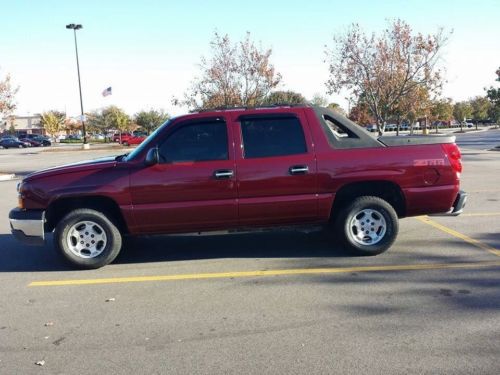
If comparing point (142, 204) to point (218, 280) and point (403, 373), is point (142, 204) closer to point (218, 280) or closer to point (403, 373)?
point (218, 280)

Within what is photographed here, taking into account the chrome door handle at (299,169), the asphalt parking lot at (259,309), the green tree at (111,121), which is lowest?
the asphalt parking lot at (259,309)

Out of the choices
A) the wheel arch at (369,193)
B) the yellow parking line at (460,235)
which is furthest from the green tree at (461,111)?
the wheel arch at (369,193)

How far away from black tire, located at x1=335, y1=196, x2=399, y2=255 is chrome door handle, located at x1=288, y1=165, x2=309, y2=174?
740 millimetres

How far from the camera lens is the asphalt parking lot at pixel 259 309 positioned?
3.55 m

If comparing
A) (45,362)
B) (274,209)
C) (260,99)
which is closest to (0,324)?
(45,362)

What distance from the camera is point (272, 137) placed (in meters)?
6.00

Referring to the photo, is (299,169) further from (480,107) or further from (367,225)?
(480,107)

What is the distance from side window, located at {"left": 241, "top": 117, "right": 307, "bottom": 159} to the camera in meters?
5.93

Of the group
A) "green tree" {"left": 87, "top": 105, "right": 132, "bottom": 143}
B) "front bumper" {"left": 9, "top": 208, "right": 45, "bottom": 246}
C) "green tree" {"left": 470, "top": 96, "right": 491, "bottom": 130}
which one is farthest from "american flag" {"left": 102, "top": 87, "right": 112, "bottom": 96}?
"green tree" {"left": 470, "top": 96, "right": 491, "bottom": 130}

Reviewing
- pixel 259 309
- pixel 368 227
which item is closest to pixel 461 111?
pixel 368 227

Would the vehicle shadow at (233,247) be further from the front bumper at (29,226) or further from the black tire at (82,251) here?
the front bumper at (29,226)

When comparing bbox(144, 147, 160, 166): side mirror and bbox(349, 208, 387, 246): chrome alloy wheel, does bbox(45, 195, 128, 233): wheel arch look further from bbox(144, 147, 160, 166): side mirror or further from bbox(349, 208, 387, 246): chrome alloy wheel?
bbox(349, 208, 387, 246): chrome alloy wheel

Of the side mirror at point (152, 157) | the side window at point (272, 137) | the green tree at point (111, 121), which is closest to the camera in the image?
the side mirror at point (152, 157)

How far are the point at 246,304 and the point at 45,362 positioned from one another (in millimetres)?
1806
